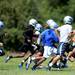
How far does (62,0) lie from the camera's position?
1944 inches

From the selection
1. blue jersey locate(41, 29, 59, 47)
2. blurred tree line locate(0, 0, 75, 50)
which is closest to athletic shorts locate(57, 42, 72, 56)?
blue jersey locate(41, 29, 59, 47)

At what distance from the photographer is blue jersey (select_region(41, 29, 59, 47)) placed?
18655 millimetres

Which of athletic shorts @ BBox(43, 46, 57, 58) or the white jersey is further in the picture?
the white jersey

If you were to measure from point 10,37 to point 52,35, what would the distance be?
75.1 feet

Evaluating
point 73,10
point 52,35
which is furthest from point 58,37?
point 73,10

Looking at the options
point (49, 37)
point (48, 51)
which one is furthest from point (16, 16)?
point (48, 51)

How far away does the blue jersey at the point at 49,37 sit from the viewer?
1865cm

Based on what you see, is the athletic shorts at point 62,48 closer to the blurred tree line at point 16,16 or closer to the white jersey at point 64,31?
the white jersey at point 64,31

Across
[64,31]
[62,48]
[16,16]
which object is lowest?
[62,48]

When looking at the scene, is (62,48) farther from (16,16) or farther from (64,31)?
(16,16)

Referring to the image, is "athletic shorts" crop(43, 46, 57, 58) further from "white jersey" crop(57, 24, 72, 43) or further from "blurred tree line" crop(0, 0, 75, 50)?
"blurred tree line" crop(0, 0, 75, 50)

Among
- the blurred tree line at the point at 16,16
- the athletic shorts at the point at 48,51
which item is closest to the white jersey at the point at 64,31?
the athletic shorts at the point at 48,51

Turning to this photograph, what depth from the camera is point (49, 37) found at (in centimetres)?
1878

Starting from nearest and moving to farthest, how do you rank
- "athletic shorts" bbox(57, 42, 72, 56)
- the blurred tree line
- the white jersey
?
"athletic shorts" bbox(57, 42, 72, 56) < the white jersey < the blurred tree line
